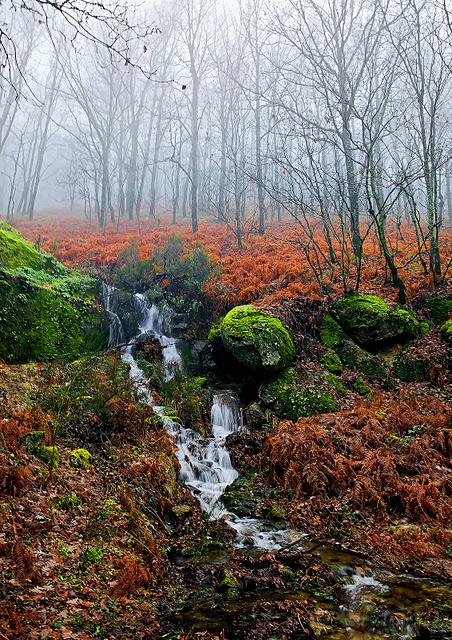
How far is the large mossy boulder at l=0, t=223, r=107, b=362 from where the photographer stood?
9.95 m

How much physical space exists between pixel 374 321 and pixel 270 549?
6.76 metres

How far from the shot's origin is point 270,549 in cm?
555

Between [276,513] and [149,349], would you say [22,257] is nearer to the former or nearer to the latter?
[149,349]

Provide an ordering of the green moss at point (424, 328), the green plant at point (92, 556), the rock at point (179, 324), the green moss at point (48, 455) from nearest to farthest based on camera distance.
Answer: the green plant at point (92, 556)
the green moss at point (48, 455)
the green moss at point (424, 328)
the rock at point (179, 324)

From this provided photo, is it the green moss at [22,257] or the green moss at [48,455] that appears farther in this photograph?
the green moss at [22,257]

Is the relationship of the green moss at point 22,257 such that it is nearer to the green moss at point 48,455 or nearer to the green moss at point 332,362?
the green moss at point 48,455

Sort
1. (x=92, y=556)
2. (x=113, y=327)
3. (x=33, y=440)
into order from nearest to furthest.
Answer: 1. (x=92, y=556)
2. (x=33, y=440)
3. (x=113, y=327)

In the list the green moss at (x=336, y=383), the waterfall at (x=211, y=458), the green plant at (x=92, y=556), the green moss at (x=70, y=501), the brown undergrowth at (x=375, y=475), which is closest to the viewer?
the green plant at (x=92, y=556)

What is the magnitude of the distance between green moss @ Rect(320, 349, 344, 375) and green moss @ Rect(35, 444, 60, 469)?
6.52 m

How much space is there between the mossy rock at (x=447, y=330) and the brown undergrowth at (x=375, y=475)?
186cm

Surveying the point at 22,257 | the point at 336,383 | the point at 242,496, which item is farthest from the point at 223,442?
the point at 22,257

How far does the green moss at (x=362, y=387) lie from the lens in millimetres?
9547

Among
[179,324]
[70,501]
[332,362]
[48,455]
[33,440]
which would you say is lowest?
[70,501]

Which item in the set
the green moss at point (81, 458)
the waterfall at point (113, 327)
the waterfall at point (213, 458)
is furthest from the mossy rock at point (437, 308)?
the green moss at point (81, 458)
